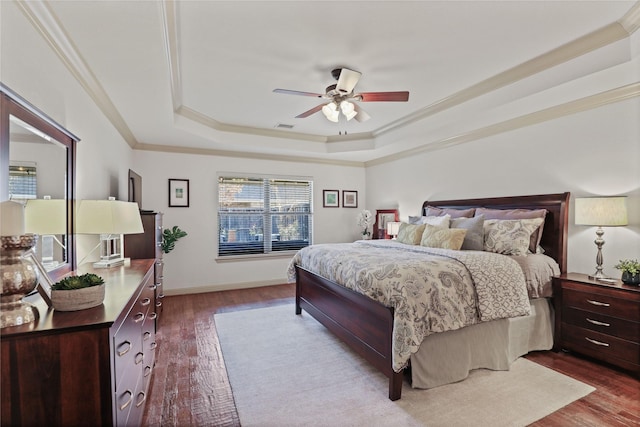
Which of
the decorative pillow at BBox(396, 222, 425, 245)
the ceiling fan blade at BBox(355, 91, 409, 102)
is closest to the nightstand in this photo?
the decorative pillow at BBox(396, 222, 425, 245)

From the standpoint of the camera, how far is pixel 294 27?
2.23 m

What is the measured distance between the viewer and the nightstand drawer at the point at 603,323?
7.91 ft

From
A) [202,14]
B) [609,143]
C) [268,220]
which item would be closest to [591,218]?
[609,143]

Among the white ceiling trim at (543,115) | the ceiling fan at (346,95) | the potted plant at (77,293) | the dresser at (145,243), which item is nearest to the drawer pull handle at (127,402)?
the potted plant at (77,293)

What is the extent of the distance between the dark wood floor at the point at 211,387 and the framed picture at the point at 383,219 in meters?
3.12

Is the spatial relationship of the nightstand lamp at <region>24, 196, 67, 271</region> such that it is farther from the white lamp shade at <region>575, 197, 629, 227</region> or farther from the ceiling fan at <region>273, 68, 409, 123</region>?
the white lamp shade at <region>575, 197, 629, 227</region>

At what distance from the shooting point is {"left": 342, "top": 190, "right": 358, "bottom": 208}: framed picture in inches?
252

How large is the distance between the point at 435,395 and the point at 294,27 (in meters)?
2.85

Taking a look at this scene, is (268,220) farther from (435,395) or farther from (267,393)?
(435,395)

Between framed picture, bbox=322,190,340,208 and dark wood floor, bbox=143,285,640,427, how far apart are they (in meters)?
3.28

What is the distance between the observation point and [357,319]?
2.64 meters

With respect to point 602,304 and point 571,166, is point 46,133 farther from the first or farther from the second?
point 571,166

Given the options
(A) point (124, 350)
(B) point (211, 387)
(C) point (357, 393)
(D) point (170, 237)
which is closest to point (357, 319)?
(C) point (357, 393)

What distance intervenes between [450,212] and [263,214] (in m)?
3.20
